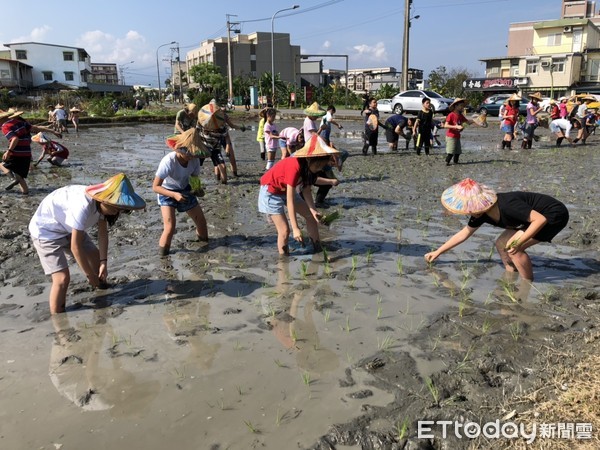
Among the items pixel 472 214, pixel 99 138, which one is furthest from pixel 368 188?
pixel 99 138

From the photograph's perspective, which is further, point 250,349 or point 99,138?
point 99,138

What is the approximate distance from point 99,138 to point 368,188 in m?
15.2

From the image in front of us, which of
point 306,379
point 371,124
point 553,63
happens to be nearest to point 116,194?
point 306,379

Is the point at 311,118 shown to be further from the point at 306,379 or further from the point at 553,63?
the point at 553,63

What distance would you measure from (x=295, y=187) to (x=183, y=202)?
141 centimetres

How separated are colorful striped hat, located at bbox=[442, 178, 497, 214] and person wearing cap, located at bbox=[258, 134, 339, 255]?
4.07 feet

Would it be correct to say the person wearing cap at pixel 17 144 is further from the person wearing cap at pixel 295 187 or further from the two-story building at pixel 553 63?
the two-story building at pixel 553 63

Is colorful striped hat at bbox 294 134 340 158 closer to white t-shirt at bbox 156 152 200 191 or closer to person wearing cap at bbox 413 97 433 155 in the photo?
white t-shirt at bbox 156 152 200 191

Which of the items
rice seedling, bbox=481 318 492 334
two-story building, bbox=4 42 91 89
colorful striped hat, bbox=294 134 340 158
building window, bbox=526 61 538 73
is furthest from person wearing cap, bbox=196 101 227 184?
two-story building, bbox=4 42 91 89

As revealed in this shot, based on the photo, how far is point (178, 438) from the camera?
8.48 ft

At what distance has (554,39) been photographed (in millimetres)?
49812

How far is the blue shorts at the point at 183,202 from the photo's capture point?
551cm

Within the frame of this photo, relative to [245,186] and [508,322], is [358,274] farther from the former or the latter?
[245,186]

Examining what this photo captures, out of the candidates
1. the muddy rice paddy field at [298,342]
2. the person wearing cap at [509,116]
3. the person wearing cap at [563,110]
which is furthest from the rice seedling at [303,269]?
the person wearing cap at [563,110]
